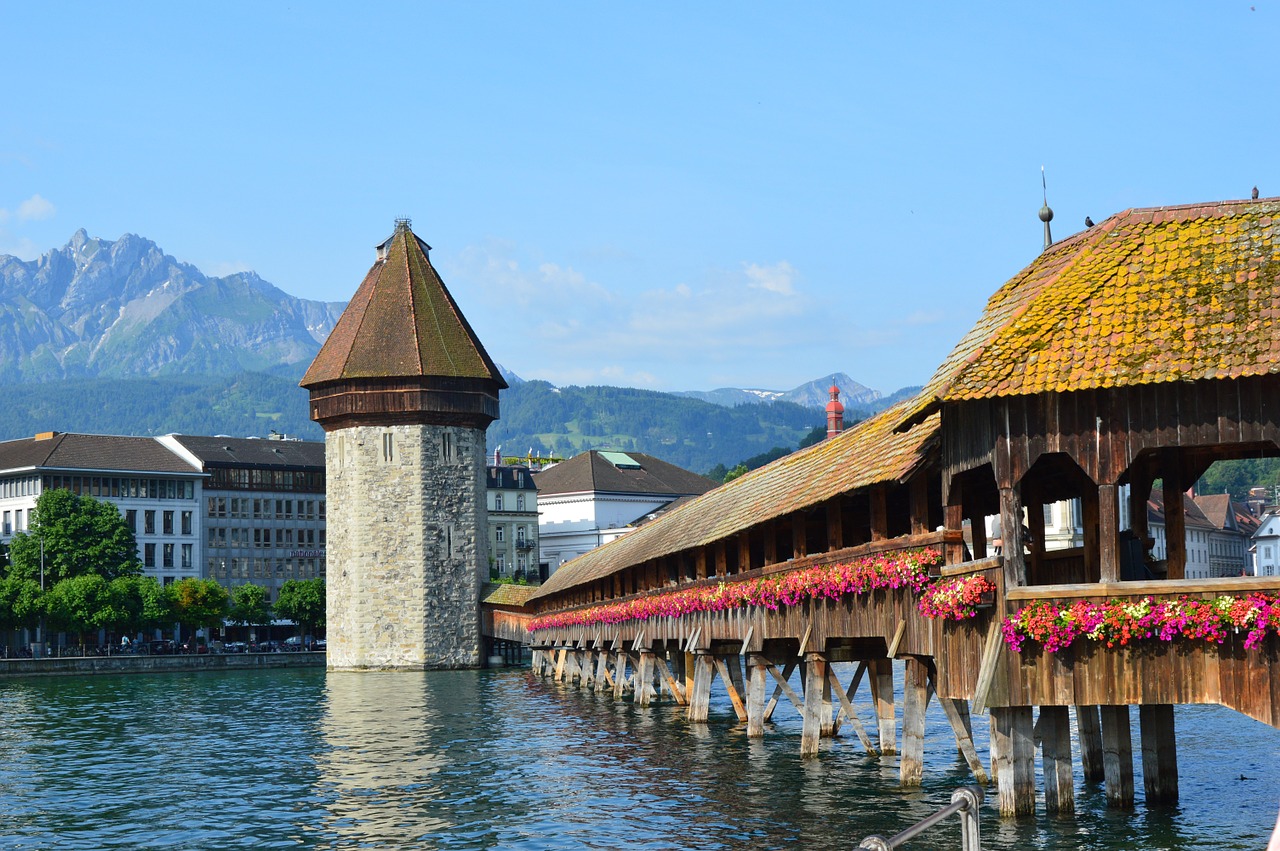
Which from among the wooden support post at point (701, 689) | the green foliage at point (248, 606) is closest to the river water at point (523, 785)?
the wooden support post at point (701, 689)

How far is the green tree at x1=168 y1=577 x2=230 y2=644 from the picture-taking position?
94375mm

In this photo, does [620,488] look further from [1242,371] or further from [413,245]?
[1242,371]

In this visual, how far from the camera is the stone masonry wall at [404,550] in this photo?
2842 inches

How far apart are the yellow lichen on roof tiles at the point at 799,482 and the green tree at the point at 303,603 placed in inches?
2400

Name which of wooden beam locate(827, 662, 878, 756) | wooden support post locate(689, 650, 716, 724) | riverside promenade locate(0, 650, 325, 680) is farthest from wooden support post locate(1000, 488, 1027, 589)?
riverside promenade locate(0, 650, 325, 680)

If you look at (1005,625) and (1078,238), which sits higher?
(1078,238)

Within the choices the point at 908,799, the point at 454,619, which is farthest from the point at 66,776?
the point at 454,619

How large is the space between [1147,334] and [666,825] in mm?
8422

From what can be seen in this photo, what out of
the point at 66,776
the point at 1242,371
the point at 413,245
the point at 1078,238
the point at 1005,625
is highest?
the point at 413,245

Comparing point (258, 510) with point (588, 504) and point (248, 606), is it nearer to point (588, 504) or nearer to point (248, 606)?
point (248, 606)

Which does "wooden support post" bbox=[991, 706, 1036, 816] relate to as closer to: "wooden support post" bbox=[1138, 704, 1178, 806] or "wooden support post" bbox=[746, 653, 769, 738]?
"wooden support post" bbox=[1138, 704, 1178, 806]

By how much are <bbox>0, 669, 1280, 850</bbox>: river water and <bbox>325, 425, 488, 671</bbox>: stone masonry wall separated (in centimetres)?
2525

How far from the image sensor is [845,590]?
23.0 metres

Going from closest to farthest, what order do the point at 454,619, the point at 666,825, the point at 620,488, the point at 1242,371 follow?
the point at 1242,371 → the point at 666,825 → the point at 454,619 → the point at 620,488
